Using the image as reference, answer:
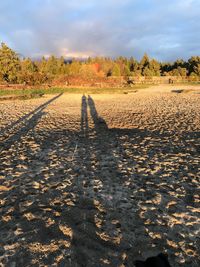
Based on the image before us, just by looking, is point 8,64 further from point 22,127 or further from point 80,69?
point 80,69

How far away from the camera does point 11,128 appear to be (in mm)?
15148

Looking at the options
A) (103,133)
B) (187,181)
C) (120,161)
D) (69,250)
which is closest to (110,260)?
(69,250)

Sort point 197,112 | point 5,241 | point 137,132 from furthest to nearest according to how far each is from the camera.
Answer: point 197,112
point 137,132
point 5,241

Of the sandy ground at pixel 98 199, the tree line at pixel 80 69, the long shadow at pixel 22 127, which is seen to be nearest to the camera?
the sandy ground at pixel 98 199

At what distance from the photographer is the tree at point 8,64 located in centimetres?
5894

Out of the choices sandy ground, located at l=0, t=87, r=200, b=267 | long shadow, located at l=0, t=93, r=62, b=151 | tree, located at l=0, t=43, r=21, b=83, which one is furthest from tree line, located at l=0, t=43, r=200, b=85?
sandy ground, located at l=0, t=87, r=200, b=267

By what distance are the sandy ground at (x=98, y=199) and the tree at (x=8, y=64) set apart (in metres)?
50.3

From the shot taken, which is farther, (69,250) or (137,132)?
(137,132)

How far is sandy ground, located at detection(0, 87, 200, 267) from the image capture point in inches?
188

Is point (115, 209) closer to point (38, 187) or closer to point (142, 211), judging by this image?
point (142, 211)

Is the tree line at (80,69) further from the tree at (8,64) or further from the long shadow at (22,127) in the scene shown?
the long shadow at (22,127)

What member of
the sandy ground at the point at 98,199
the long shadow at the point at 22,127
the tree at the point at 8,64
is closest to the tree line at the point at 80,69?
the tree at the point at 8,64

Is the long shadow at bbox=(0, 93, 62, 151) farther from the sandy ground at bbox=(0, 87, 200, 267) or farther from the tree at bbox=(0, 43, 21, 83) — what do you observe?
the tree at bbox=(0, 43, 21, 83)

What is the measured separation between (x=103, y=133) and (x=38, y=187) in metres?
7.02
